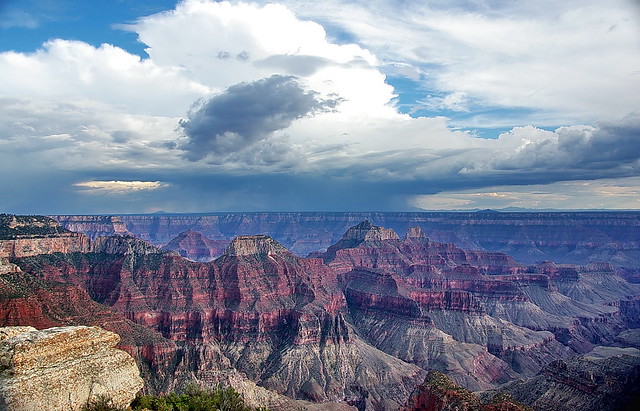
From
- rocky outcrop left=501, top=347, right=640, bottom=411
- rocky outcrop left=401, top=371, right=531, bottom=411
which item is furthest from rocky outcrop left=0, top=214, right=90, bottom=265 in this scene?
rocky outcrop left=501, top=347, right=640, bottom=411

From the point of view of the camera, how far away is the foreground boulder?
38844 mm

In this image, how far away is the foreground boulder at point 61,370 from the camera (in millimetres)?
38844

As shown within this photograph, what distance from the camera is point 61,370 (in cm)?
4141

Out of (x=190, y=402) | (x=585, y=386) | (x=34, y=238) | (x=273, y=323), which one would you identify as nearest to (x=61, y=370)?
(x=190, y=402)

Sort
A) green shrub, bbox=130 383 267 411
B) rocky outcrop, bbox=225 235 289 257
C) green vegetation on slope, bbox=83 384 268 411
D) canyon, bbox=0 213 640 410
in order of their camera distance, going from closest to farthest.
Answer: green vegetation on slope, bbox=83 384 268 411 < green shrub, bbox=130 383 267 411 < canyon, bbox=0 213 640 410 < rocky outcrop, bbox=225 235 289 257

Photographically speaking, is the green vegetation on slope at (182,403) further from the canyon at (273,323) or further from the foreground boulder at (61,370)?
the canyon at (273,323)

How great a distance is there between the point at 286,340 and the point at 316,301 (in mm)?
19160

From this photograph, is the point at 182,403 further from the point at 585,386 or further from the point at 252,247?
the point at 252,247

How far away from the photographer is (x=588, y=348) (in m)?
156

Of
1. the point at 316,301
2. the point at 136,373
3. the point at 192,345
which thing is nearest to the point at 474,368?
the point at 316,301

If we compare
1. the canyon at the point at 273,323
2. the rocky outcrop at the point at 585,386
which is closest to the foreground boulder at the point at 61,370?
the canyon at the point at 273,323

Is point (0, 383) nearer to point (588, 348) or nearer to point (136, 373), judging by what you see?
point (136, 373)

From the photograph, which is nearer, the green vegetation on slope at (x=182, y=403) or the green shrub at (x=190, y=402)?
the green vegetation on slope at (x=182, y=403)

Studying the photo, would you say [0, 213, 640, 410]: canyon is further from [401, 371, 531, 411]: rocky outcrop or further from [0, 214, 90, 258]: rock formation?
[401, 371, 531, 411]: rocky outcrop
